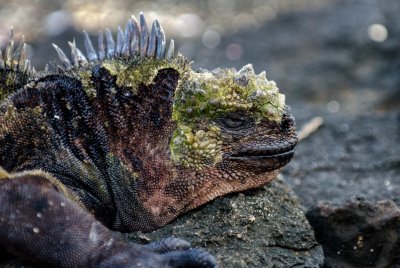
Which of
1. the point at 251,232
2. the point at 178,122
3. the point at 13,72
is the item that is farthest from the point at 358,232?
the point at 13,72

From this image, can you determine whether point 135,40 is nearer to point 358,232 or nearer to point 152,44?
point 152,44

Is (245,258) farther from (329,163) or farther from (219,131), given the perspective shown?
(329,163)

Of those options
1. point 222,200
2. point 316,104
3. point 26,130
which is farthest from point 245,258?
point 316,104

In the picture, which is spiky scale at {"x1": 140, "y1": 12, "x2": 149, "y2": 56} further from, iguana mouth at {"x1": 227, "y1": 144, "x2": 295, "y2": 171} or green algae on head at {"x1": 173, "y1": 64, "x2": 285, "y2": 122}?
iguana mouth at {"x1": 227, "y1": 144, "x2": 295, "y2": 171}

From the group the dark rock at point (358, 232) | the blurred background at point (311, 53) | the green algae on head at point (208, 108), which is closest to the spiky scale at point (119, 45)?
the green algae on head at point (208, 108)

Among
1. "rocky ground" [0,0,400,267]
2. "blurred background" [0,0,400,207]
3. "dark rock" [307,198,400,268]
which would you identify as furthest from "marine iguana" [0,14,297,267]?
"blurred background" [0,0,400,207]

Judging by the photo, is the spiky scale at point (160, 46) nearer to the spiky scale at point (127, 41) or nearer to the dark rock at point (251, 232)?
the spiky scale at point (127, 41)
